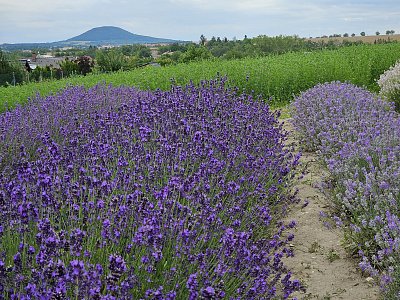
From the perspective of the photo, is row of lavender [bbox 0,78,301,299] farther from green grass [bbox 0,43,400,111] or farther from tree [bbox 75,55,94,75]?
tree [bbox 75,55,94,75]

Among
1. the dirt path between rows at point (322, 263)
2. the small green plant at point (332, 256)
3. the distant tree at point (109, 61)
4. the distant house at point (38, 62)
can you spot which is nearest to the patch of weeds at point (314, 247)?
the dirt path between rows at point (322, 263)

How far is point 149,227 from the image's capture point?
2047 millimetres

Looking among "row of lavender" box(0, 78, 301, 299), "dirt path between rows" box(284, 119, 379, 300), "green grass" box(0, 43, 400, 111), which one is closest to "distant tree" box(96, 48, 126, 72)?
"green grass" box(0, 43, 400, 111)

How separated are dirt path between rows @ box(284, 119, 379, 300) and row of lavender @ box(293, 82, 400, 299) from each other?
14 cm

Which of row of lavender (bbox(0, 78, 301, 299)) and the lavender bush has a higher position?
the lavender bush

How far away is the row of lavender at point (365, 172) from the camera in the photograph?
288cm

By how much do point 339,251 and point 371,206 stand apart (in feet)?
1.50

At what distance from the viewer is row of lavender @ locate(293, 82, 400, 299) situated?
2.88 meters

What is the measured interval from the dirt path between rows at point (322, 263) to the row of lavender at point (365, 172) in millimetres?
139

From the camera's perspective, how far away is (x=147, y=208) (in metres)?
2.49

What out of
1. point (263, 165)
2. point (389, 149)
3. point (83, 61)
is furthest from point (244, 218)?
point (83, 61)

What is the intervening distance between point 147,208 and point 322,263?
1.61m

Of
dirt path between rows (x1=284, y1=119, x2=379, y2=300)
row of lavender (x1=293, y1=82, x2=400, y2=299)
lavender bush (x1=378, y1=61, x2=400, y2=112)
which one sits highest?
lavender bush (x1=378, y1=61, x2=400, y2=112)

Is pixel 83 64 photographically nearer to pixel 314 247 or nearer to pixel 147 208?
pixel 314 247
